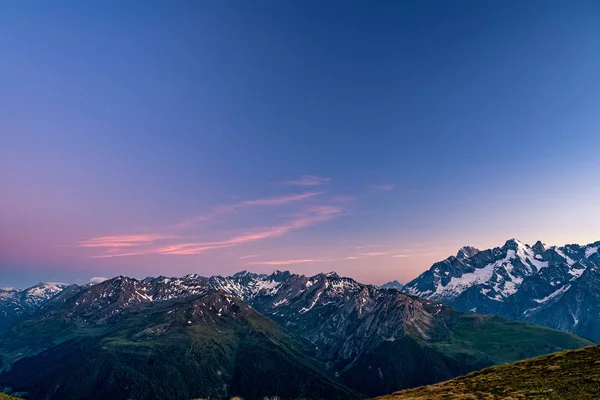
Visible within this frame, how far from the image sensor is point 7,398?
82125 mm

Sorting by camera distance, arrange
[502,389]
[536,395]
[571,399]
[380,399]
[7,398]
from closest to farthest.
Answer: [571,399], [536,395], [502,389], [380,399], [7,398]

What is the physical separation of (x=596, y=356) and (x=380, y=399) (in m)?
35.7

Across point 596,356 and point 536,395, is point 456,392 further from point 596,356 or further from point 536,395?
point 596,356

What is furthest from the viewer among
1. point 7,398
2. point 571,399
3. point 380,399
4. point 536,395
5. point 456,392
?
point 7,398

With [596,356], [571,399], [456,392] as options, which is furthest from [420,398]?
[596,356]

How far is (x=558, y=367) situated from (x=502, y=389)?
42.7 ft

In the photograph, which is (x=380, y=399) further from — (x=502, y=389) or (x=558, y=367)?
(x=558, y=367)

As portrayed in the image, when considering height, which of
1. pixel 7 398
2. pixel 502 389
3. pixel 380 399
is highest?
pixel 502 389

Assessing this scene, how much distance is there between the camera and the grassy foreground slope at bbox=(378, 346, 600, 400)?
43719 millimetres

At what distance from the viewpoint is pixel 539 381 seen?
50406 millimetres

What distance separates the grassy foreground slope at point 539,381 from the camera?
43.7 m

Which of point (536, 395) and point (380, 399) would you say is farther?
point (380, 399)

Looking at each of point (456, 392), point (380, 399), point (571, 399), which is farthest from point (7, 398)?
point (571, 399)

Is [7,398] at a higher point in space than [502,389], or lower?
lower
